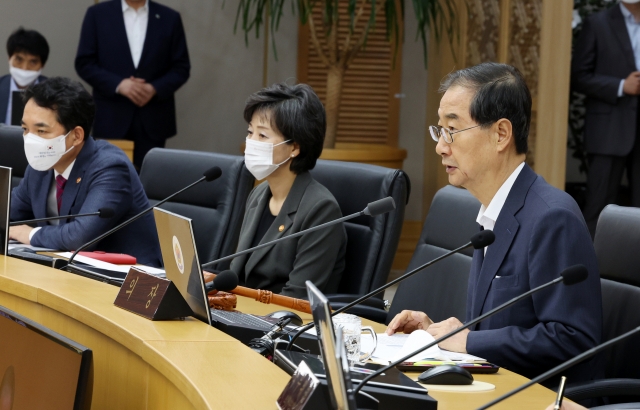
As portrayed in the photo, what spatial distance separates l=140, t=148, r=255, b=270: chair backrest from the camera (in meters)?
3.02

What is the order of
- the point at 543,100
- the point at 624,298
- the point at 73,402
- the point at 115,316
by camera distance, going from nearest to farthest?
the point at 73,402 < the point at 115,316 < the point at 624,298 < the point at 543,100

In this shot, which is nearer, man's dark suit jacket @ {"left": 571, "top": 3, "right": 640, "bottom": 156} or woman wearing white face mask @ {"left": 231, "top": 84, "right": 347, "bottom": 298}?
Result: woman wearing white face mask @ {"left": 231, "top": 84, "right": 347, "bottom": 298}

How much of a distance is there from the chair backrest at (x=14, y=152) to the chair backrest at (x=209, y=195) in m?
0.87

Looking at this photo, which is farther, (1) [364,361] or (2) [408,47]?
(2) [408,47]

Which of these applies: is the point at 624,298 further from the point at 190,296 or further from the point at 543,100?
the point at 543,100

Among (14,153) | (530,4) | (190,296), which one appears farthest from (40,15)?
(190,296)

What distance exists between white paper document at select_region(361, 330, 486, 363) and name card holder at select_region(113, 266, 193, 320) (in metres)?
0.35

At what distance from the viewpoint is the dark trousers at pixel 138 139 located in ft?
16.9

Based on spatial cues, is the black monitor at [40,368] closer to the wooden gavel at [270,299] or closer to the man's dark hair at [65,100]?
the wooden gavel at [270,299]

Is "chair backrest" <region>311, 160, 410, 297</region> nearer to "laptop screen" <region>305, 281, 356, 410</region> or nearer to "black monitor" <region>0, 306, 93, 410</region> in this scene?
"black monitor" <region>0, 306, 93, 410</region>

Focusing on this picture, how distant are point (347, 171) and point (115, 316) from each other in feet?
4.05

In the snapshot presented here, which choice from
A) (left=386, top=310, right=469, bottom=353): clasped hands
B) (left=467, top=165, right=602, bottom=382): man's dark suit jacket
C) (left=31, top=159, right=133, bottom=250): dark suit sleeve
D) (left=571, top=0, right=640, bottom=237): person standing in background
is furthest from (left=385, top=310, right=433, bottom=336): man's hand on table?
(left=571, top=0, right=640, bottom=237): person standing in background

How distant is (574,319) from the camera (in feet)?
5.57

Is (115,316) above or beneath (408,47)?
beneath
